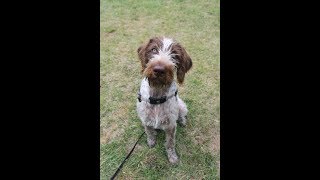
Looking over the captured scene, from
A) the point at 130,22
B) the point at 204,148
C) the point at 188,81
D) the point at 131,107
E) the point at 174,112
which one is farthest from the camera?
the point at 130,22

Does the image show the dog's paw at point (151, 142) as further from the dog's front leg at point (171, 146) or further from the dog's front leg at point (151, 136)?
the dog's front leg at point (171, 146)

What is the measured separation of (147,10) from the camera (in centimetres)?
898

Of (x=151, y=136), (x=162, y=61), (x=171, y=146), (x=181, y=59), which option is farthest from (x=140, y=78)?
(x=162, y=61)

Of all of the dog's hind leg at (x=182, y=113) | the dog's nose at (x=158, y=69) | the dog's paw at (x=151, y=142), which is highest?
the dog's nose at (x=158, y=69)

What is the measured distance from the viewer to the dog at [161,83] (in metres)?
3.94

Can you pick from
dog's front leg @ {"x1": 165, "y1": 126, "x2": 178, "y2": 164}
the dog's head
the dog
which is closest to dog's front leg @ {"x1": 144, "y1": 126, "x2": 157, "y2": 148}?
the dog

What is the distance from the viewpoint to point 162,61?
12.8ft

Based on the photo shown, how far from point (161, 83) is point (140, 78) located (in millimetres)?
2473

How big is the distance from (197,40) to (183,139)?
11.1 ft

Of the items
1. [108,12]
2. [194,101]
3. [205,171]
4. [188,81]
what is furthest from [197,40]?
[205,171]

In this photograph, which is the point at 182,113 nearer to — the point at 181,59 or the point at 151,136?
the point at 151,136

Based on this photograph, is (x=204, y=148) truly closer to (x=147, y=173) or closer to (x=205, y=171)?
(x=205, y=171)

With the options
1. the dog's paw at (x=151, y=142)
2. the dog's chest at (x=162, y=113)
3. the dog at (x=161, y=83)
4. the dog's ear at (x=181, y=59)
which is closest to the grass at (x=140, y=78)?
the dog's paw at (x=151, y=142)

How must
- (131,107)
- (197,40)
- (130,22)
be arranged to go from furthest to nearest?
1. (130,22)
2. (197,40)
3. (131,107)
